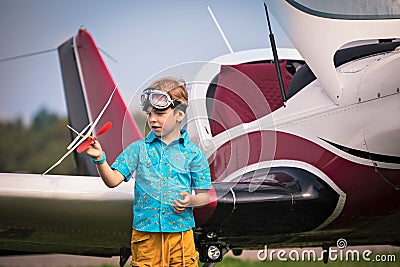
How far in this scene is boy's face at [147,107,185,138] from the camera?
2.19 m

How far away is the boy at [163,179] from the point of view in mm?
2174

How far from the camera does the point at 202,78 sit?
272 centimetres

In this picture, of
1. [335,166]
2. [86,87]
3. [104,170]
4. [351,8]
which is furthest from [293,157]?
[86,87]

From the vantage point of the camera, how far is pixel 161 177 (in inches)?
85.6

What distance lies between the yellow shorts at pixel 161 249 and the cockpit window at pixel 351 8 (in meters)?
1.22

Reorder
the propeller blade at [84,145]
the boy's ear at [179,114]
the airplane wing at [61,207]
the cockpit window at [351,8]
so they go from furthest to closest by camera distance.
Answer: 1. the airplane wing at [61,207]
2. the cockpit window at [351,8]
3. the boy's ear at [179,114]
4. the propeller blade at [84,145]

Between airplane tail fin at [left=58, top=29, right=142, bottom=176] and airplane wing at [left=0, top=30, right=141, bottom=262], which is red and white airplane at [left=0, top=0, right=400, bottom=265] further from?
airplane tail fin at [left=58, top=29, right=142, bottom=176]

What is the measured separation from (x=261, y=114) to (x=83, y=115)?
258cm

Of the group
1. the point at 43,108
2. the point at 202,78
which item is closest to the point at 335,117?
the point at 202,78

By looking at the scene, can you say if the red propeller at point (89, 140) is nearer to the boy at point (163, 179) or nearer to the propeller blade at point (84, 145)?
the propeller blade at point (84, 145)

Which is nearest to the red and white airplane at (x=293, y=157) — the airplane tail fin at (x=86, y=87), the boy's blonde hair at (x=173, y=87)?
the boy's blonde hair at (x=173, y=87)

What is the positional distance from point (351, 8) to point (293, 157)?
2.86 feet

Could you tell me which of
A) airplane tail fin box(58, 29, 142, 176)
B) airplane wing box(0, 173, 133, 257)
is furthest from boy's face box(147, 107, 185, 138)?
airplane tail fin box(58, 29, 142, 176)

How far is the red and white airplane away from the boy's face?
0.68 metres
